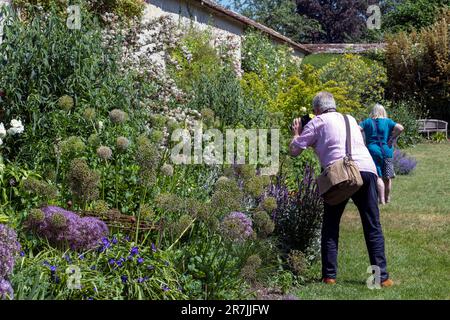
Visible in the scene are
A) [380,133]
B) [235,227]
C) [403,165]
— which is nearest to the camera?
[235,227]

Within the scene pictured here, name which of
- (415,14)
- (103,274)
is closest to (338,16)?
(415,14)

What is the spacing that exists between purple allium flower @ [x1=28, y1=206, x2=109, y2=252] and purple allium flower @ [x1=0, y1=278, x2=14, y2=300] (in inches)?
31.5

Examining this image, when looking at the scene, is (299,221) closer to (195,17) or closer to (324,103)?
(324,103)

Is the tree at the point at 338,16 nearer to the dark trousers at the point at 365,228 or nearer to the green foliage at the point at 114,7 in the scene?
the green foliage at the point at 114,7

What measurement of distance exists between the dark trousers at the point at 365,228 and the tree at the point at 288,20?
4142 cm

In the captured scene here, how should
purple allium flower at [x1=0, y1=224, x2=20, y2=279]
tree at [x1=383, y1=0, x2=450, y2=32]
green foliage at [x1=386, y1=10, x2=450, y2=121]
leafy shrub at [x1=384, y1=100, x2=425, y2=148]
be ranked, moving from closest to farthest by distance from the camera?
1. purple allium flower at [x1=0, y1=224, x2=20, y2=279]
2. leafy shrub at [x1=384, y1=100, x2=425, y2=148]
3. green foliage at [x1=386, y1=10, x2=450, y2=121]
4. tree at [x1=383, y1=0, x2=450, y2=32]

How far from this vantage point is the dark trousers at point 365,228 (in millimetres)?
6086

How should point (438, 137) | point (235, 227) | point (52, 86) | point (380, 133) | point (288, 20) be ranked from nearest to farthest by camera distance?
point (235, 227) < point (52, 86) < point (380, 133) < point (438, 137) < point (288, 20)

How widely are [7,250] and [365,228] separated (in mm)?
3102

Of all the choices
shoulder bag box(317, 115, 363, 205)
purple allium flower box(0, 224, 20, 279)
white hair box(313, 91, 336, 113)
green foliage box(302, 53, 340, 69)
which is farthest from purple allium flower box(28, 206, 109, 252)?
green foliage box(302, 53, 340, 69)

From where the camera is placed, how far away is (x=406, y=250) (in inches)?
303

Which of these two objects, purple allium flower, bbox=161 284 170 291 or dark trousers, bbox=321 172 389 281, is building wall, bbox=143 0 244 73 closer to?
dark trousers, bbox=321 172 389 281

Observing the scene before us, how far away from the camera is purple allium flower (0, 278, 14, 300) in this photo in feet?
13.3

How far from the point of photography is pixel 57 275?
448cm
